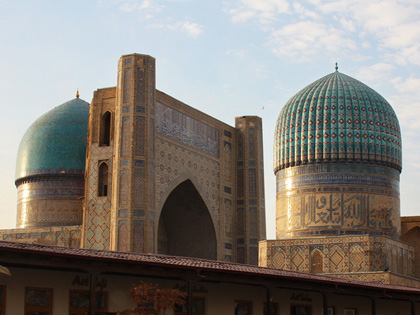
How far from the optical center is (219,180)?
88.1 ft

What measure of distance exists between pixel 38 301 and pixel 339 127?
1468 centimetres

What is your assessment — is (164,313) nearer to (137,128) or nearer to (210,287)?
(210,287)

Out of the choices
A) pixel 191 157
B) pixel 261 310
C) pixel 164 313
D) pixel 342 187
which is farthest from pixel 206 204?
pixel 164 313

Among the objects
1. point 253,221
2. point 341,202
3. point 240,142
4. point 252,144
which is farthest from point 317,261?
point 240,142

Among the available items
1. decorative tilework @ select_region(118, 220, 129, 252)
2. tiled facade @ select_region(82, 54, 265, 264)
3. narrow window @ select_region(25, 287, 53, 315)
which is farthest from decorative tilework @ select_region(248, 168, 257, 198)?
narrow window @ select_region(25, 287, 53, 315)

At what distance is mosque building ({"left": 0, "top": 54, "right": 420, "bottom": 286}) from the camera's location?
71.8 ft

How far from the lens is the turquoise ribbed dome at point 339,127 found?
24.1 m

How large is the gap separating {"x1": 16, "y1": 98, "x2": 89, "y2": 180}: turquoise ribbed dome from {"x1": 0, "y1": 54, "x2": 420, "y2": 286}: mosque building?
4cm

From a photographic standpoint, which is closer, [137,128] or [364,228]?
[137,128]

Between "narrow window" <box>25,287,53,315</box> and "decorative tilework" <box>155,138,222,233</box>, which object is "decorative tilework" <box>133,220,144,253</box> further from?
"narrow window" <box>25,287,53,315</box>

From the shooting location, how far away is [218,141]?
27.0m

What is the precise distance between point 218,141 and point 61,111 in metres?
6.28

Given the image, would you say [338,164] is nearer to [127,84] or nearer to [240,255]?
[240,255]

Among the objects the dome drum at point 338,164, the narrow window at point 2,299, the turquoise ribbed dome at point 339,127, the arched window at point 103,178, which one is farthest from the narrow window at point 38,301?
the turquoise ribbed dome at point 339,127
